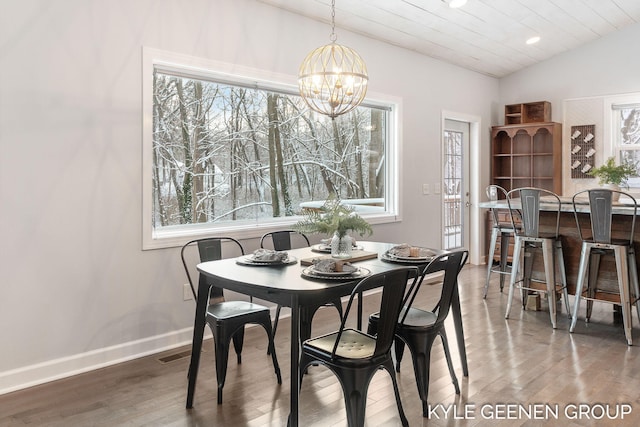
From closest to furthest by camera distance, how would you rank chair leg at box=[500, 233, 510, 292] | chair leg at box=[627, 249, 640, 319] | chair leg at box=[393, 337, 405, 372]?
chair leg at box=[393, 337, 405, 372] → chair leg at box=[627, 249, 640, 319] → chair leg at box=[500, 233, 510, 292]

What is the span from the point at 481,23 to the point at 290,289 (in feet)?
14.1

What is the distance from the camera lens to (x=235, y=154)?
4109 mm

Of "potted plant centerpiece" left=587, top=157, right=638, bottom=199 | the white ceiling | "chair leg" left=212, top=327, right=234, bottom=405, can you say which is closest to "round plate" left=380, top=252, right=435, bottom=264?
"chair leg" left=212, top=327, right=234, bottom=405

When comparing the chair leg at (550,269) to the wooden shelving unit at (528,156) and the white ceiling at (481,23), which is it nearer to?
the white ceiling at (481,23)

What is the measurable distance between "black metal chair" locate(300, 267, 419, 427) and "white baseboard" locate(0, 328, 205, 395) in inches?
62.3

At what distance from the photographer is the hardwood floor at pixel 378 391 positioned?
8.13ft

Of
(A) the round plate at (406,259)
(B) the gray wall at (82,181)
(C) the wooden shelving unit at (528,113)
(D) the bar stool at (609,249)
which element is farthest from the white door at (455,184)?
(A) the round plate at (406,259)

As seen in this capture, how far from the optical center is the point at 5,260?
2809 millimetres

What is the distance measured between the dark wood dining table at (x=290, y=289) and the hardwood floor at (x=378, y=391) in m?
0.22

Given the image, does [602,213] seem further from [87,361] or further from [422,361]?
[87,361]

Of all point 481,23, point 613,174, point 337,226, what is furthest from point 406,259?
point 481,23

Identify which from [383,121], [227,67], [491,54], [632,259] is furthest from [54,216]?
[491,54]

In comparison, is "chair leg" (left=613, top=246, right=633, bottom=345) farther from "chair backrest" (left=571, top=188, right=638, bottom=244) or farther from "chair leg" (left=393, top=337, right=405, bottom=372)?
"chair leg" (left=393, top=337, right=405, bottom=372)

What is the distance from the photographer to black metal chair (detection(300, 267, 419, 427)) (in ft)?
6.96
